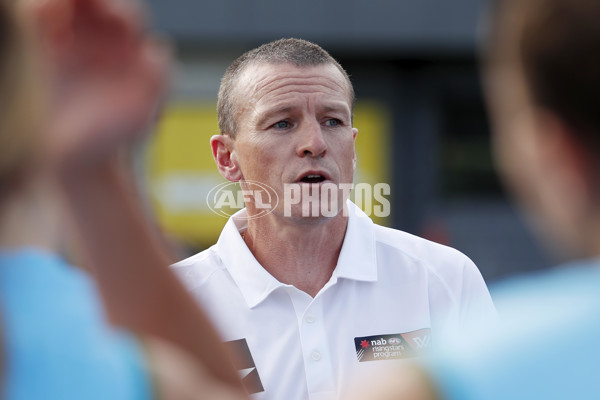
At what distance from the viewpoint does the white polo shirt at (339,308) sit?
2.92m

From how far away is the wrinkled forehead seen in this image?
11.3 feet

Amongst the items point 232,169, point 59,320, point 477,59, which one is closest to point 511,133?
point 59,320

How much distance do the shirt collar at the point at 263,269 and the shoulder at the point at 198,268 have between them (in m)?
0.03

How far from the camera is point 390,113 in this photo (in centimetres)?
1461

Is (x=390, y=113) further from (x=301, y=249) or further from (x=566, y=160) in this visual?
(x=566, y=160)

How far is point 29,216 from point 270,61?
2.42 meters

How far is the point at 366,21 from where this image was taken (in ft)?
46.3

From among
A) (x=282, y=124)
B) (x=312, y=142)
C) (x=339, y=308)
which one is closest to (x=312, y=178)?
(x=312, y=142)

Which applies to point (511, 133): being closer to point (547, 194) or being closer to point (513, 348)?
point (547, 194)

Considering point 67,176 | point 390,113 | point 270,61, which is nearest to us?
point 67,176

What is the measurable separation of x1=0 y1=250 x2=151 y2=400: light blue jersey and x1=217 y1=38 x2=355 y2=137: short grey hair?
7.80ft

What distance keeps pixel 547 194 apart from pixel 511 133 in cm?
11

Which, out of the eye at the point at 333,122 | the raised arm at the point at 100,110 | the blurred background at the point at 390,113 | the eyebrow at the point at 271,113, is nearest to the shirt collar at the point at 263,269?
the eye at the point at 333,122

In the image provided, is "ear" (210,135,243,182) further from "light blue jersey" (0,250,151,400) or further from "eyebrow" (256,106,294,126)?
"light blue jersey" (0,250,151,400)
